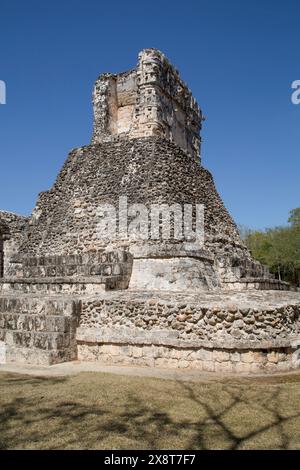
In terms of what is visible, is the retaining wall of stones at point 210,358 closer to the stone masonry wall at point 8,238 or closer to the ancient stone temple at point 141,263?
the ancient stone temple at point 141,263

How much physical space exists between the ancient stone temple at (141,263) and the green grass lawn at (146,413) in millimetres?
1104

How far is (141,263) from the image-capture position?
10836mm

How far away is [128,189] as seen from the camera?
1241 centimetres

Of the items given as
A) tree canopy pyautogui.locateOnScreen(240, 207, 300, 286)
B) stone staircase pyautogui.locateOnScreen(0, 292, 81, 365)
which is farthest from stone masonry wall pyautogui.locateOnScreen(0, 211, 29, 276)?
tree canopy pyautogui.locateOnScreen(240, 207, 300, 286)

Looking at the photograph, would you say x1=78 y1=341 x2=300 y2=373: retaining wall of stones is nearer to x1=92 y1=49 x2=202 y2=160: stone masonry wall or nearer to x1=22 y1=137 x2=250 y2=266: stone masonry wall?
x1=22 y1=137 x2=250 y2=266: stone masonry wall

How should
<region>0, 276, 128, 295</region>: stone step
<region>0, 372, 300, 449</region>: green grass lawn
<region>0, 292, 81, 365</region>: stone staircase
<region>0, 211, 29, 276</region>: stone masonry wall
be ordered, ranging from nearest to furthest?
<region>0, 372, 300, 449</region>: green grass lawn → <region>0, 292, 81, 365</region>: stone staircase → <region>0, 276, 128, 295</region>: stone step → <region>0, 211, 29, 276</region>: stone masonry wall

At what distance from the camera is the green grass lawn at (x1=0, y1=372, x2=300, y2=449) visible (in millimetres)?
3736

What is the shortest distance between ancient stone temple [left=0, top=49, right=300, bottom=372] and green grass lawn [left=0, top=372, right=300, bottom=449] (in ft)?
3.62

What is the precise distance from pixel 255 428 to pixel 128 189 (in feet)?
29.6

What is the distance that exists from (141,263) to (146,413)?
6.41 meters

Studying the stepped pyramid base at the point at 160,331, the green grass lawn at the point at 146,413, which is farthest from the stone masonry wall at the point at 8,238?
the green grass lawn at the point at 146,413

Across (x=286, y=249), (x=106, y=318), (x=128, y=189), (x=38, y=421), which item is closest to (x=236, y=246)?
(x=128, y=189)

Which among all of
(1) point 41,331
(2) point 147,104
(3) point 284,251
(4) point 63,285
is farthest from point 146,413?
(3) point 284,251
